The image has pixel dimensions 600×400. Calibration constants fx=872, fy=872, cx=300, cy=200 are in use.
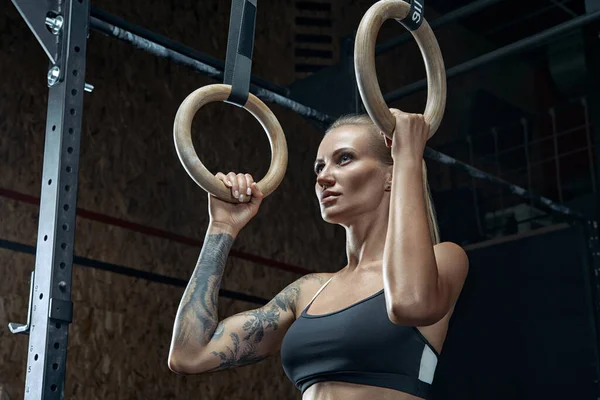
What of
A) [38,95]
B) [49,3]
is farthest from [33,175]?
[49,3]

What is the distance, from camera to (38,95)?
15.1 ft

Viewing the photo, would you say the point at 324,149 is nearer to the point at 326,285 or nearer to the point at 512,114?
the point at 326,285

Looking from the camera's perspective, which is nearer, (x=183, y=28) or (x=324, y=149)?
(x=324, y=149)

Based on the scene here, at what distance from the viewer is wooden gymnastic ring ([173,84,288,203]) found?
1.93m

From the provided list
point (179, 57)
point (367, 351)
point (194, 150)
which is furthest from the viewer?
point (179, 57)

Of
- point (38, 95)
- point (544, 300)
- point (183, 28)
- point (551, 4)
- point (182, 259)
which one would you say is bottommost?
point (544, 300)

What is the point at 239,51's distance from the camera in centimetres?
206

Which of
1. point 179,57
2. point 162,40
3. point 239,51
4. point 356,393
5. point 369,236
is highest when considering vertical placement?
point 162,40

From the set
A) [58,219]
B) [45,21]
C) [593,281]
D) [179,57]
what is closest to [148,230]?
[179,57]

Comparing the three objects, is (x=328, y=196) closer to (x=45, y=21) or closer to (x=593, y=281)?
(x=45, y=21)

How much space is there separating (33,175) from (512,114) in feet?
15.5

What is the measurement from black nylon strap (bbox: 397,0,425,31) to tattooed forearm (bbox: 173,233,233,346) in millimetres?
642

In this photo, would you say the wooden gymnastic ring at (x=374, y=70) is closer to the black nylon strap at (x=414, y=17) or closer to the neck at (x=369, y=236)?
the black nylon strap at (x=414, y=17)

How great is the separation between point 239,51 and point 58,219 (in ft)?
2.12
